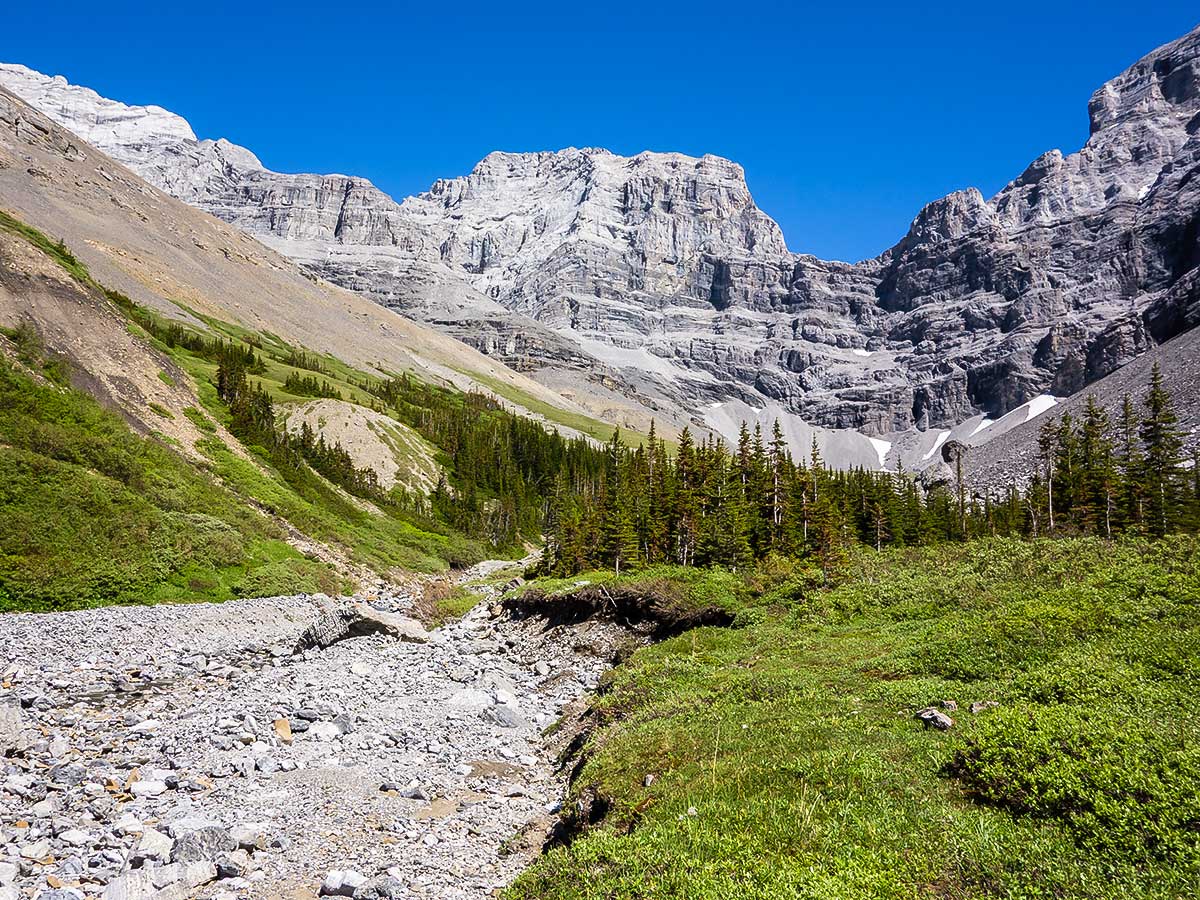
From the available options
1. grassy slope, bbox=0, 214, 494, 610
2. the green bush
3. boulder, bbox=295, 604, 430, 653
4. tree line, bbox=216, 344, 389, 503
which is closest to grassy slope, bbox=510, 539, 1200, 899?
the green bush

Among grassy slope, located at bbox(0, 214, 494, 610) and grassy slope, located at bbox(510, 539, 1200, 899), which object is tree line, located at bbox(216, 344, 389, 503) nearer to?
grassy slope, located at bbox(0, 214, 494, 610)

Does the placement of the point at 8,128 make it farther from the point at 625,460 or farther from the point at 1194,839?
the point at 1194,839

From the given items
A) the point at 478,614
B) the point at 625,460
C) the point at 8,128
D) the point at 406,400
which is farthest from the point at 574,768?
the point at 8,128

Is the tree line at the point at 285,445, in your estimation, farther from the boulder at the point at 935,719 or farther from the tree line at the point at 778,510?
the boulder at the point at 935,719

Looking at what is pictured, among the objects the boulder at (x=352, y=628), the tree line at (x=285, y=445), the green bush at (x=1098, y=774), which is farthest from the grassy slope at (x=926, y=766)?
the tree line at (x=285, y=445)

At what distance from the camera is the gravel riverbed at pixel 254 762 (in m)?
11.7

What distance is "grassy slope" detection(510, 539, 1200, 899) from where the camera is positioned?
316 inches

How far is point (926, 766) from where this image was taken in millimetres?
10867

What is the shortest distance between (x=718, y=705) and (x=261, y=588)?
28.9 m

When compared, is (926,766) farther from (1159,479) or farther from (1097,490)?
(1097,490)

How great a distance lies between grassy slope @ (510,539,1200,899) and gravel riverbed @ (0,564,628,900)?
3.06 metres

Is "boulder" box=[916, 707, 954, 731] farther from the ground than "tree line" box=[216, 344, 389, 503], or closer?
closer

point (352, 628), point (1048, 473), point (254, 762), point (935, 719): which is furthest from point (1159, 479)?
point (254, 762)

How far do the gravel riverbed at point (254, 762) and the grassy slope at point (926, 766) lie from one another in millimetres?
3057
